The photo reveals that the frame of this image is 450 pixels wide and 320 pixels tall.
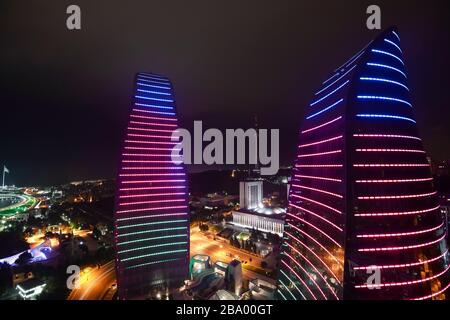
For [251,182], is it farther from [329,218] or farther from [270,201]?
[329,218]

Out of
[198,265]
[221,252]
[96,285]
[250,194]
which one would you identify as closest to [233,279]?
[198,265]

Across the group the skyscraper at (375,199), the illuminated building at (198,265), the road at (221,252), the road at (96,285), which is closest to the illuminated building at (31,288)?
the road at (96,285)

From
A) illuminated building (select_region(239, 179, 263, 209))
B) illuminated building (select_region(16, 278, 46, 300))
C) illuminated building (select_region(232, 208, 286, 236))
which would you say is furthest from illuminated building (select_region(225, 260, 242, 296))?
illuminated building (select_region(239, 179, 263, 209))

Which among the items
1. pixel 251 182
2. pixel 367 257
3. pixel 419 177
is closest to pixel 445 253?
pixel 419 177

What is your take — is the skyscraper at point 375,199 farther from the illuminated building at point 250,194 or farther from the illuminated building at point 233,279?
the illuminated building at point 250,194

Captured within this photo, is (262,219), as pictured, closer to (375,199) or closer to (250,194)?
(250,194)

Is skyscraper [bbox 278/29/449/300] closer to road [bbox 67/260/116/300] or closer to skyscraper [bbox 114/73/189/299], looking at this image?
skyscraper [bbox 114/73/189/299]
